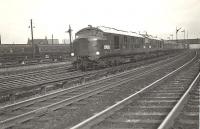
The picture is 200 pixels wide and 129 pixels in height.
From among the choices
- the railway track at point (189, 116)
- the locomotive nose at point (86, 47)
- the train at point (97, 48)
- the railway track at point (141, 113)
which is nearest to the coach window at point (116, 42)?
the train at point (97, 48)

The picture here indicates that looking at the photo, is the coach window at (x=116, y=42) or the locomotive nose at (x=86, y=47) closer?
the locomotive nose at (x=86, y=47)

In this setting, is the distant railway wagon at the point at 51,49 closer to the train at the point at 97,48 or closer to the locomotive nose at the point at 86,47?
the train at the point at 97,48

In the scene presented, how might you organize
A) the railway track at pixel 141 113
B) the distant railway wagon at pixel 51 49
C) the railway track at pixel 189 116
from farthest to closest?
1. the distant railway wagon at pixel 51 49
2. the railway track at pixel 141 113
3. the railway track at pixel 189 116

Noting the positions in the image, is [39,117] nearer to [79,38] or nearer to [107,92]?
[107,92]

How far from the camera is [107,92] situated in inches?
489

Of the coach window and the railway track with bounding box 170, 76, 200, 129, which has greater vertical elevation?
the coach window

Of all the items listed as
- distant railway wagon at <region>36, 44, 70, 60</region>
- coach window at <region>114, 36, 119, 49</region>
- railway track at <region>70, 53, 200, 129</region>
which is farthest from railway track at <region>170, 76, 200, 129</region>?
distant railway wagon at <region>36, 44, 70, 60</region>

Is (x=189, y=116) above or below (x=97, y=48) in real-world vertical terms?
below

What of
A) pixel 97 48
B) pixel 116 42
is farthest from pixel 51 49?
pixel 97 48

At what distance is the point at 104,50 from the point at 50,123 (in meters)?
15.9

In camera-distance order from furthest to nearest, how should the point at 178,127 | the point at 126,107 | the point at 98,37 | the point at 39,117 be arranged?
the point at 98,37 < the point at 126,107 < the point at 39,117 < the point at 178,127

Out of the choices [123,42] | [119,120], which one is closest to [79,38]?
[123,42]

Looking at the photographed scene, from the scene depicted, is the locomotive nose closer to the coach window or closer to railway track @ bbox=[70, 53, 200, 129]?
the coach window

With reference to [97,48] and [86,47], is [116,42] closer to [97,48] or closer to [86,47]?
[97,48]
